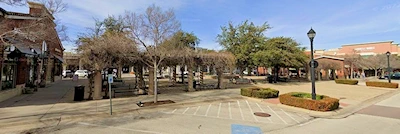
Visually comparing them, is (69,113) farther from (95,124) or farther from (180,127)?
(180,127)

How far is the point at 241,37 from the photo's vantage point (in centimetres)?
2467

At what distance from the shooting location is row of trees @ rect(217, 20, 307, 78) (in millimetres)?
22770

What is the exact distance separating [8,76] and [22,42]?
7.87 meters

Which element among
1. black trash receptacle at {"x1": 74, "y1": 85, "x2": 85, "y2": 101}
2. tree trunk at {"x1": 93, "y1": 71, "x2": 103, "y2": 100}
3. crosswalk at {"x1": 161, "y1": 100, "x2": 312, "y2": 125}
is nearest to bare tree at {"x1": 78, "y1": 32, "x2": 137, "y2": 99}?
tree trunk at {"x1": 93, "y1": 71, "x2": 103, "y2": 100}

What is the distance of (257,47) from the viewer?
24.5m

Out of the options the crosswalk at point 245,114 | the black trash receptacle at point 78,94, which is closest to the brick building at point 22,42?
the black trash receptacle at point 78,94

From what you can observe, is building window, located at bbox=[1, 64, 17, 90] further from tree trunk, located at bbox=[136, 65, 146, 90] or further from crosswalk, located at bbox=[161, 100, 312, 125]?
crosswalk, located at bbox=[161, 100, 312, 125]

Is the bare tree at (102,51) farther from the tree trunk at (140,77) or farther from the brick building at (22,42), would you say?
the tree trunk at (140,77)

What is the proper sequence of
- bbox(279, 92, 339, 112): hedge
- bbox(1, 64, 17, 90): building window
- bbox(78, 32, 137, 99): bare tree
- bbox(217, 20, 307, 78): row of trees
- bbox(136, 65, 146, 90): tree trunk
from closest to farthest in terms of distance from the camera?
bbox(279, 92, 339, 112): hedge → bbox(78, 32, 137, 99): bare tree → bbox(1, 64, 17, 90): building window → bbox(136, 65, 146, 90): tree trunk → bbox(217, 20, 307, 78): row of trees

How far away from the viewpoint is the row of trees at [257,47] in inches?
896

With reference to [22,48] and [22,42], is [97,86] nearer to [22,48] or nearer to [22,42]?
[22,48]

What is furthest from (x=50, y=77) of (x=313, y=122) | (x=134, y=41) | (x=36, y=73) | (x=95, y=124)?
(x=313, y=122)

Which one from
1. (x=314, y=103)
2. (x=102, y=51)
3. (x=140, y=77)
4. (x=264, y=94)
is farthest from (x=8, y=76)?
(x=314, y=103)

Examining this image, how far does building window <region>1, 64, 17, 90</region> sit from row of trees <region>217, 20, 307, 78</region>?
19984 mm
